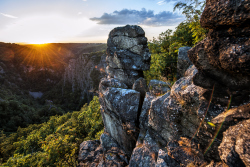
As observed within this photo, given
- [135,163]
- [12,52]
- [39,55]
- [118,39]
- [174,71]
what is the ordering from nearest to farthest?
[135,163]
[174,71]
[118,39]
[12,52]
[39,55]

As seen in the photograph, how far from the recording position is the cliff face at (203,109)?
3287 mm

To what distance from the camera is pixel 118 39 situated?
522 inches

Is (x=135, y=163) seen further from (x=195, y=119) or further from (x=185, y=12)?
(x=185, y=12)

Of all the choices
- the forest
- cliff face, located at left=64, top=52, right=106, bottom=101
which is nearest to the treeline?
the forest

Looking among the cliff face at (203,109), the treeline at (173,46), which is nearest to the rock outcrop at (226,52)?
the cliff face at (203,109)

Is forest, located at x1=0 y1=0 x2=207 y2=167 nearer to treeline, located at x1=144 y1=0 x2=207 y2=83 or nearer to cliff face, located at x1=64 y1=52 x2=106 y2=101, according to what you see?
treeline, located at x1=144 y1=0 x2=207 y2=83

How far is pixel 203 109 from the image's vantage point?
4.64m

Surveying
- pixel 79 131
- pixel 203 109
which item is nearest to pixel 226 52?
pixel 203 109

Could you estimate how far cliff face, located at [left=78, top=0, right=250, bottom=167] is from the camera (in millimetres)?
3287

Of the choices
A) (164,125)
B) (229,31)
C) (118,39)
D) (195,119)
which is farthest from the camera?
(118,39)

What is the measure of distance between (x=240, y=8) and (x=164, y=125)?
595 centimetres

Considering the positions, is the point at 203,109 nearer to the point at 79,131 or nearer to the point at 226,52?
the point at 226,52

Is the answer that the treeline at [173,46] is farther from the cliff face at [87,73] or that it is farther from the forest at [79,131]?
the cliff face at [87,73]

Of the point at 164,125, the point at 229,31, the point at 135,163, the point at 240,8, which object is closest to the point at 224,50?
the point at 229,31
